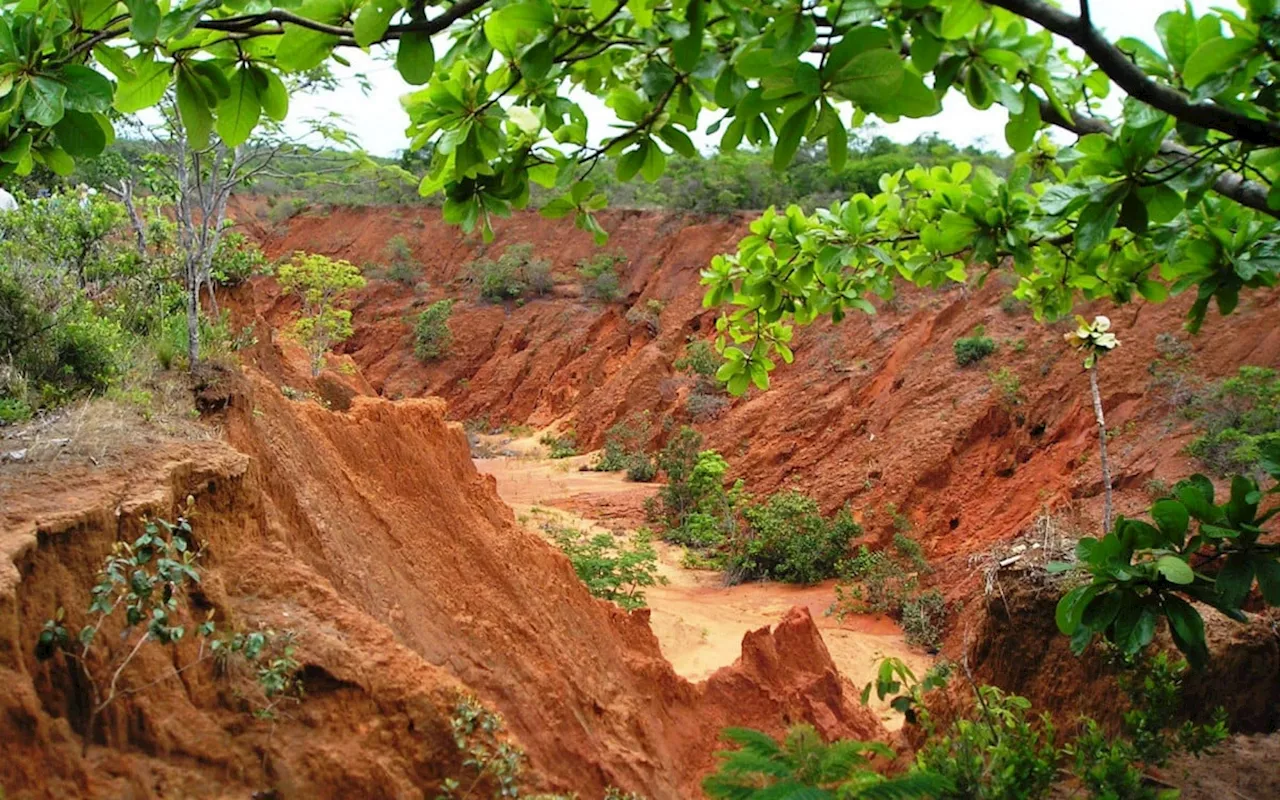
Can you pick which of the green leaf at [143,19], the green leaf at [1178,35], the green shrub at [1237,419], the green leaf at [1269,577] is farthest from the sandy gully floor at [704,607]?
the green leaf at [143,19]

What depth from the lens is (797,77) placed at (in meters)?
1.43

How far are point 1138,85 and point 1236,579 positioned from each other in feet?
4.11

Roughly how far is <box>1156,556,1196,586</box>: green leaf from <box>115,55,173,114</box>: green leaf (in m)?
2.39

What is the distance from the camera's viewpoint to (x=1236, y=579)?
2154mm

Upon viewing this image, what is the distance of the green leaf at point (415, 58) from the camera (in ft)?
5.10

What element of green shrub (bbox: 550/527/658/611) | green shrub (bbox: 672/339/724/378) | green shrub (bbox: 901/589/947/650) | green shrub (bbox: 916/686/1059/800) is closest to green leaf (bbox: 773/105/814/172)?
green shrub (bbox: 916/686/1059/800)

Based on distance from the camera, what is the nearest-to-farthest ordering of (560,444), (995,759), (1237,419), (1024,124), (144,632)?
1. (1024,124)
2. (144,632)
3. (995,759)
4. (1237,419)
5. (560,444)

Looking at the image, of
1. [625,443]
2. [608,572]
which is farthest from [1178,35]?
[625,443]

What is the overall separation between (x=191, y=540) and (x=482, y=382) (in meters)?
29.5

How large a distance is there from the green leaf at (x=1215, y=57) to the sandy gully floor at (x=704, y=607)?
7.49m

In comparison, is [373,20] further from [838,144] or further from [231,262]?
[231,262]

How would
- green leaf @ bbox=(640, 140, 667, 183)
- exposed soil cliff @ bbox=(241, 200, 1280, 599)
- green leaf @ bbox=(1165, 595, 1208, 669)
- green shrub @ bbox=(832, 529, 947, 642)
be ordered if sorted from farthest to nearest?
exposed soil cliff @ bbox=(241, 200, 1280, 599) < green shrub @ bbox=(832, 529, 947, 642) < green leaf @ bbox=(1165, 595, 1208, 669) < green leaf @ bbox=(640, 140, 667, 183)

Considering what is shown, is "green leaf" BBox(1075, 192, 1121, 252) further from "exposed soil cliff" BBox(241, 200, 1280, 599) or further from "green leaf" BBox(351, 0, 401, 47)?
"exposed soil cliff" BBox(241, 200, 1280, 599)

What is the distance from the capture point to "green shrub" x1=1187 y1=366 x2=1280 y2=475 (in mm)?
10617
